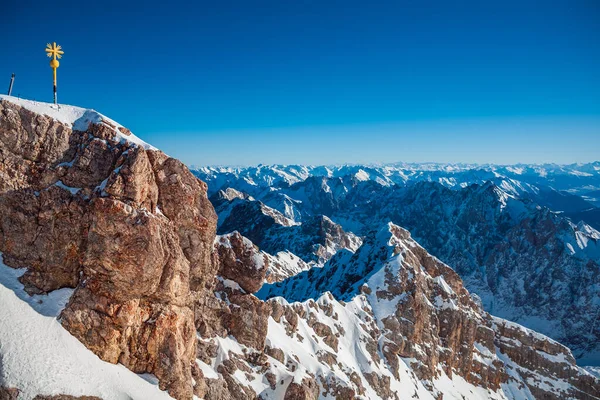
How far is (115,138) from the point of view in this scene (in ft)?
145

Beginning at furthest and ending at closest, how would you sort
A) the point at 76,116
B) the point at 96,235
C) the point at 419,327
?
the point at 419,327, the point at 76,116, the point at 96,235

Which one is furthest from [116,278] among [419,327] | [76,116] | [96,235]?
[419,327]

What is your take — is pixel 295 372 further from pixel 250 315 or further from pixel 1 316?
pixel 1 316

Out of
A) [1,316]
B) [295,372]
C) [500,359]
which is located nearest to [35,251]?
[1,316]

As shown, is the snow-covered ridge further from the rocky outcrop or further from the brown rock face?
the rocky outcrop

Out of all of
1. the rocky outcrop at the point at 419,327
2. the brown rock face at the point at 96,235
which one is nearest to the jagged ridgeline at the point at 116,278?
the brown rock face at the point at 96,235

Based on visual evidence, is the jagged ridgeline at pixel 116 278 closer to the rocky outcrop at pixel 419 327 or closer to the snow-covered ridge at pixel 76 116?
the snow-covered ridge at pixel 76 116

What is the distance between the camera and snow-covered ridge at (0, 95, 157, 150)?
41.7 m

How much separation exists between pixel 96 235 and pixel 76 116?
15.2m

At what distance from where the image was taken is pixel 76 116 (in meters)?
44.5

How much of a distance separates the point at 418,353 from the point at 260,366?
7302 cm

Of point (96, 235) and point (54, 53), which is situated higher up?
→ point (54, 53)

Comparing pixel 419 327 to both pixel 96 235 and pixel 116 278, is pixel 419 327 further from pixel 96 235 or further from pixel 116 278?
pixel 96 235

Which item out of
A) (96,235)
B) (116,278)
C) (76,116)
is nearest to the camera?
(96,235)
